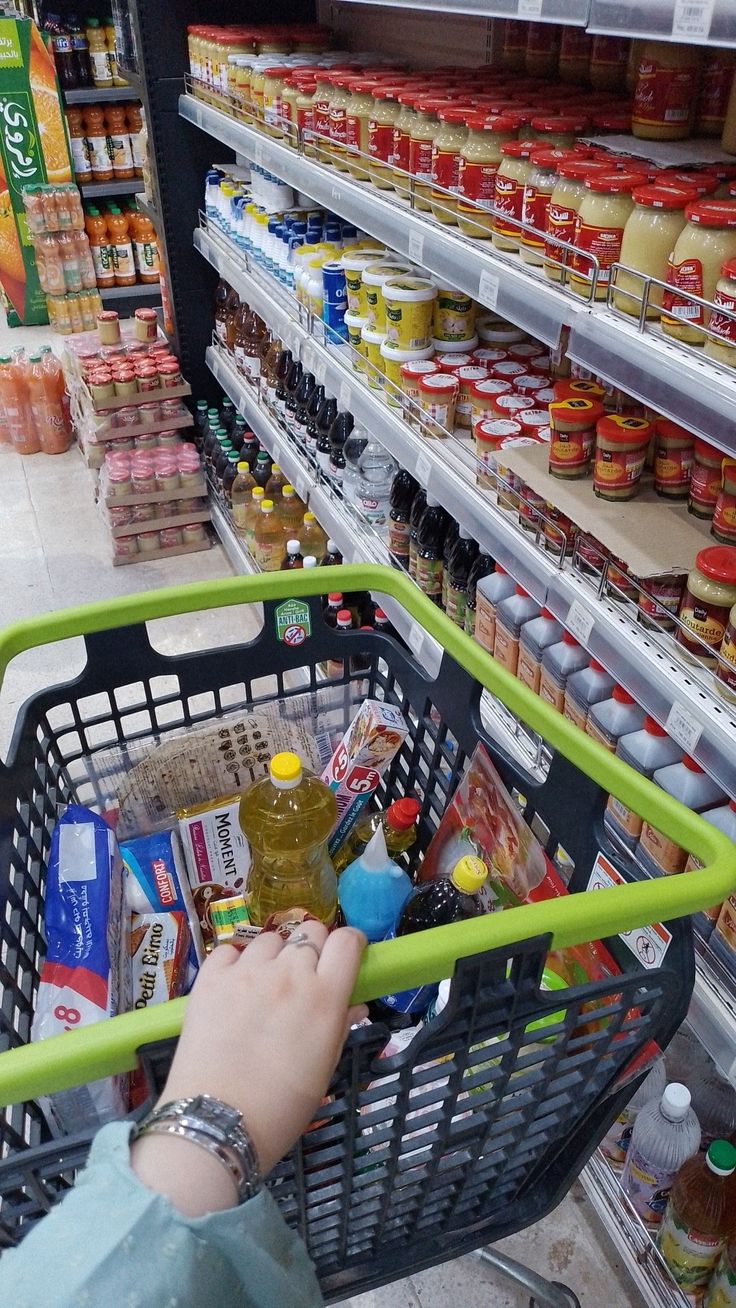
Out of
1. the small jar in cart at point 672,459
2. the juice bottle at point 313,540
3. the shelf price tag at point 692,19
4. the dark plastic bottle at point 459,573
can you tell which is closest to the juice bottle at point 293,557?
the juice bottle at point 313,540

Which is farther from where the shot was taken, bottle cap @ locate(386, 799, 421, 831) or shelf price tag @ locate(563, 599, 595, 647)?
shelf price tag @ locate(563, 599, 595, 647)

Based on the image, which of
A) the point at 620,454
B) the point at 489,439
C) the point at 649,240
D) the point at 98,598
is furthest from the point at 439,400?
the point at 98,598

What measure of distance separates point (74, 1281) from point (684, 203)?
3.85ft

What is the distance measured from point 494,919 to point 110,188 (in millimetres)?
5961

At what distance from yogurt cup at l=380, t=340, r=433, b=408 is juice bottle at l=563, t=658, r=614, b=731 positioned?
0.78 m

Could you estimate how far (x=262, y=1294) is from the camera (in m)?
0.58

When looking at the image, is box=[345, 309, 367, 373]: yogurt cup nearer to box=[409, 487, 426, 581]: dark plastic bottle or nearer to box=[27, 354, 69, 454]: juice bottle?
box=[409, 487, 426, 581]: dark plastic bottle

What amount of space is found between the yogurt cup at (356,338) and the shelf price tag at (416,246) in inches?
18.4

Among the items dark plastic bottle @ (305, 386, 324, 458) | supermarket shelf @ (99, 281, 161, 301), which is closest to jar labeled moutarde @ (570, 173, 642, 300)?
dark plastic bottle @ (305, 386, 324, 458)

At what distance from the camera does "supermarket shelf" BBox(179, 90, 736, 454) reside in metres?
1.01

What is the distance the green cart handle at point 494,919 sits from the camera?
0.59 meters

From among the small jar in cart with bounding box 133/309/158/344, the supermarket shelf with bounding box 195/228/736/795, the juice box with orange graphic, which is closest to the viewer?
the supermarket shelf with bounding box 195/228/736/795

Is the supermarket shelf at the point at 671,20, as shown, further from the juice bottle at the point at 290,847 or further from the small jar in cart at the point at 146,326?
the small jar in cart at the point at 146,326

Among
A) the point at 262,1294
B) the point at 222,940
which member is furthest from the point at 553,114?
the point at 262,1294
